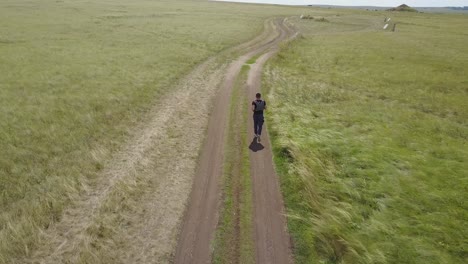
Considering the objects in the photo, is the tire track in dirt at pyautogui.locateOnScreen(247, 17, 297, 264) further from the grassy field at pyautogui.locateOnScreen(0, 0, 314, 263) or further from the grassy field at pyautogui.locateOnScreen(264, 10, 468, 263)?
the grassy field at pyautogui.locateOnScreen(0, 0, 314, 263)

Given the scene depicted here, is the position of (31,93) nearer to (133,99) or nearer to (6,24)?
(133,99)

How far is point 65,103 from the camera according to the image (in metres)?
24.6

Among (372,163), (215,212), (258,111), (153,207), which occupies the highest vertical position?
(258,111)

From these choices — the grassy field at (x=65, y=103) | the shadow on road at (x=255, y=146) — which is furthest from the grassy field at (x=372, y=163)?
the grassy field at (x=65, y=103)

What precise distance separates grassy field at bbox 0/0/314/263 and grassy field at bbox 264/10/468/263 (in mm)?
9637

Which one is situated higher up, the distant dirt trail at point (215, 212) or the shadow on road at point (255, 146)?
the shadow on road at point (255, 146)

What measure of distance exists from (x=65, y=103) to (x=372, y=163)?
71.9 ft

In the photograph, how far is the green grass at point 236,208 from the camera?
10.7m

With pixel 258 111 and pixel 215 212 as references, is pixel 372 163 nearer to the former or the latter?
pixel 258 111

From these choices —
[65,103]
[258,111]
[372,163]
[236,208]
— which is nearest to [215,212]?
[236,208]

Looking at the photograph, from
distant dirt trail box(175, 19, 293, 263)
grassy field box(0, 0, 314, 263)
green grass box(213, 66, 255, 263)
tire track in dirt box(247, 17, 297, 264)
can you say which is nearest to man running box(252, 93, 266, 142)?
tire track in dirt box(247, 17, 297, 264)

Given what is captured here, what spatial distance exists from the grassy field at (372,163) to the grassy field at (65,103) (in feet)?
31.6

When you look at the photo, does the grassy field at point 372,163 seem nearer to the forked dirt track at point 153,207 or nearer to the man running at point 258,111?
the man running at point 258,111

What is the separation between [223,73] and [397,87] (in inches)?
720
